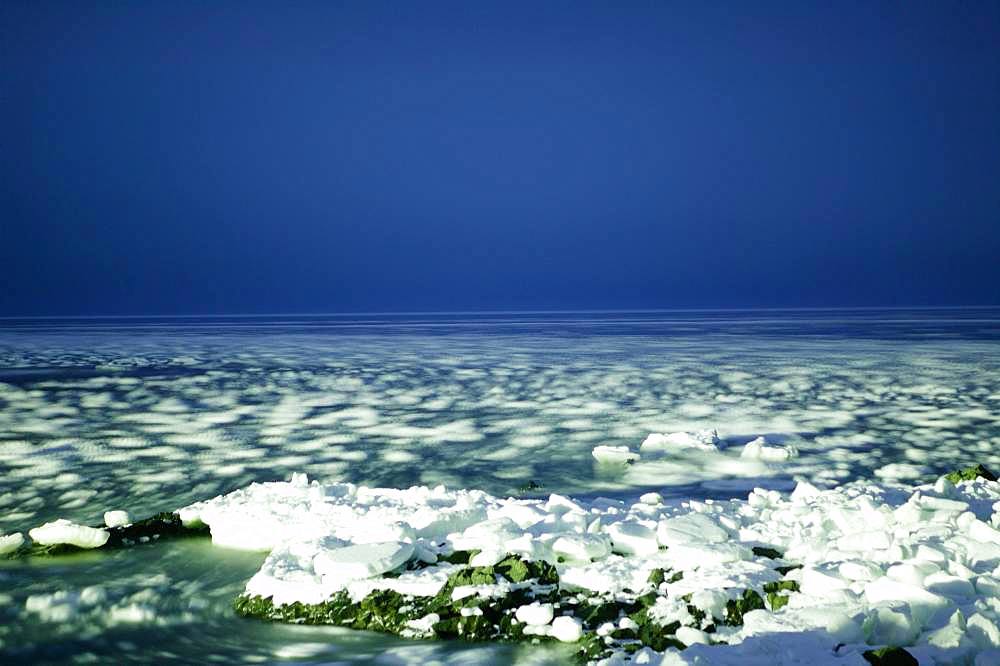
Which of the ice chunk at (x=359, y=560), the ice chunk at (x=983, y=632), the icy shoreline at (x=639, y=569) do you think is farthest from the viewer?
the ice chunk at (x=359, y=560)

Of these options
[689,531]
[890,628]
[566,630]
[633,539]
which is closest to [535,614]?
[566,630]

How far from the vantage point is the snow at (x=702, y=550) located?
6.32 feet

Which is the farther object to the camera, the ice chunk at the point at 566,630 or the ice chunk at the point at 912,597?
the ice chunk at the point at 566,630

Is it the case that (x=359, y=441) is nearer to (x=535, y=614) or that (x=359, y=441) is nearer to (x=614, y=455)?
(x=614, y=455)

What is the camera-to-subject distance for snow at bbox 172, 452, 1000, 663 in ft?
6.32

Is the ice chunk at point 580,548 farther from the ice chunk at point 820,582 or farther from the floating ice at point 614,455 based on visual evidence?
the floating ice at point 614,455

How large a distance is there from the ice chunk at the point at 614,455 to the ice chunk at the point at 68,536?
7.99 feet

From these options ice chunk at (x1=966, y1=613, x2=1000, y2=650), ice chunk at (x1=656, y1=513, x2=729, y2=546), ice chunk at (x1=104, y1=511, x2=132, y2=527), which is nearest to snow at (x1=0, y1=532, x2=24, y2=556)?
ice chunk at (x1=104, y1=511, x2=132, y2=527)

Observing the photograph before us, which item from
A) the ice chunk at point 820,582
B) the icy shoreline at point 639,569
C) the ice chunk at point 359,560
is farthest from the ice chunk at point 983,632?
the ice chunk at point 359,560

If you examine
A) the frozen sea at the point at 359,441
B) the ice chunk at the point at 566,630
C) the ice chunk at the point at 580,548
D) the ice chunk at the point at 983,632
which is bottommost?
the frozen sea at the point at 359,441

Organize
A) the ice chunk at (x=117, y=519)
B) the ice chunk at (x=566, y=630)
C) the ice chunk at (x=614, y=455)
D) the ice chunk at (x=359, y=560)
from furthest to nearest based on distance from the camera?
the ice chunk at (x=614, y=455) → the ice chunk at (x=117, y=519) → the ice chunk at (x=359, y=560) → the ice chunk at (x=566, y=630)

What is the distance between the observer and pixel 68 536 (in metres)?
2.92

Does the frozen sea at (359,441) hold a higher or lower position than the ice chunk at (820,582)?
lower

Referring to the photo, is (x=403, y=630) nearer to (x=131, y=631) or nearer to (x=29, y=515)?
(x=131, y=631)
